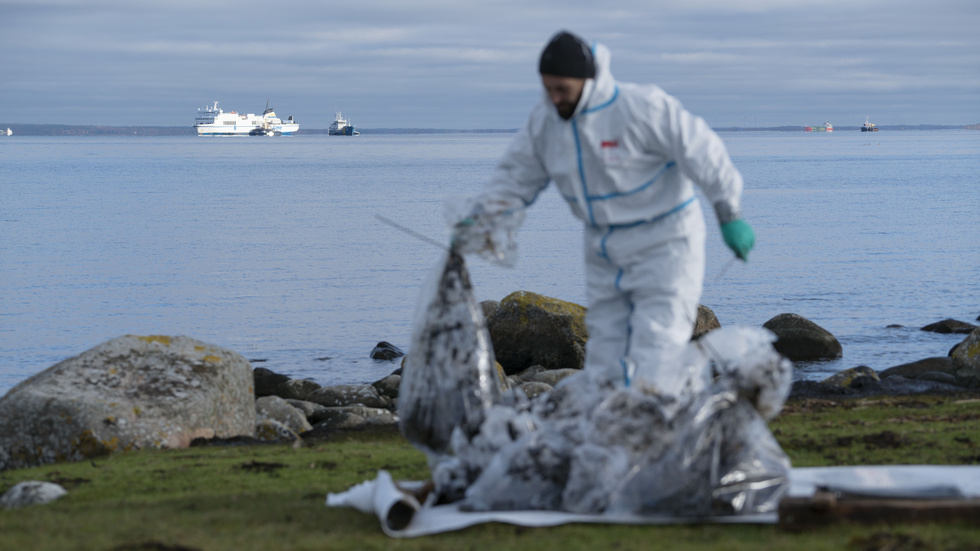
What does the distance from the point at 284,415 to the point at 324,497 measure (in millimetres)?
4596

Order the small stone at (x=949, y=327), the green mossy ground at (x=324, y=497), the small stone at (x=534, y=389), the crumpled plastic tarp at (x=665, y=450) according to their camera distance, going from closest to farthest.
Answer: the green mossy ground at (x=324, y=497) → the crumpled plastic tarp at (x=665, y=450) → the small stone at (x=534, y=389) → the small stone at (x=949, y=327)

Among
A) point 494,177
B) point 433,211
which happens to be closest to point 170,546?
point 494,177

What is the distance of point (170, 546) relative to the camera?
461 centimetres

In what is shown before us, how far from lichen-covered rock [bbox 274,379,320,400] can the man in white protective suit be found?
8.28 m

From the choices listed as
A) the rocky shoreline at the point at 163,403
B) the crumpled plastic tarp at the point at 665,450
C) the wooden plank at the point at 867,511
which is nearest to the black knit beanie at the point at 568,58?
the crumpled plastic tarp at the point at 665,450

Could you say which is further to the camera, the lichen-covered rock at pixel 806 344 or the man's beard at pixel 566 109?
the lichen-covered rock at pixel 806 344

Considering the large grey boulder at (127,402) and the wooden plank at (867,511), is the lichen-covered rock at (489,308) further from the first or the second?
the wooden plank at (867,511)

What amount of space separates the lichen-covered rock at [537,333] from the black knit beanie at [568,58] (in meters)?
9.42

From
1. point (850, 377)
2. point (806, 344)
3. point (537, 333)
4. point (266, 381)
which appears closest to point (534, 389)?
point (537, 333)

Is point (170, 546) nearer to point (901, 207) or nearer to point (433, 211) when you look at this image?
point (433, 211)

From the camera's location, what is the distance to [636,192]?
5.31 m

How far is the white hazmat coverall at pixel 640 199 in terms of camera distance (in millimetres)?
5180

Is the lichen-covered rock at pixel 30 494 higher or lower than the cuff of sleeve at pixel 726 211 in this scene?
lower

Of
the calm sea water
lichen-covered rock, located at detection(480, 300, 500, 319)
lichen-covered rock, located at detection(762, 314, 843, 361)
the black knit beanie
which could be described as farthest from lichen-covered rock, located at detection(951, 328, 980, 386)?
the black knit beanie
